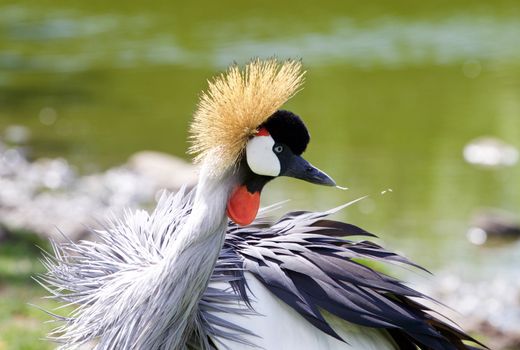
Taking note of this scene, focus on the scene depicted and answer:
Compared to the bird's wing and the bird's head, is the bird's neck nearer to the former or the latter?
the bird's head

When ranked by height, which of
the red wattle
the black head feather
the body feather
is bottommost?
the body feather

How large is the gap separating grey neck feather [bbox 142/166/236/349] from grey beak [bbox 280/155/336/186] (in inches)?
5.0

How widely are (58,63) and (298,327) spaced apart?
8209 millimetres

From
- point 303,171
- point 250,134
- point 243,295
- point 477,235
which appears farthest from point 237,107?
point 477,235

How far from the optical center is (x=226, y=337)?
2229 millimetres

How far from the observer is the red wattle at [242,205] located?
213 cm

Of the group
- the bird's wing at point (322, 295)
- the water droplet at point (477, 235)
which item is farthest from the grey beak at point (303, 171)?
the water droplet at point (477, 235)

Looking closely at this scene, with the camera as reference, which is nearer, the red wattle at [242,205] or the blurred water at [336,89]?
the red wattle at [242,205]

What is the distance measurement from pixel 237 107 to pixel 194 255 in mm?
327

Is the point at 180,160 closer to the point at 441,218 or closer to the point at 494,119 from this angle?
the point at 441,218

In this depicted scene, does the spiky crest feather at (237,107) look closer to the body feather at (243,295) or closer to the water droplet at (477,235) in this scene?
the body feather at (243,295)

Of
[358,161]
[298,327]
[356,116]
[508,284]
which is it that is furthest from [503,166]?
[298,327]

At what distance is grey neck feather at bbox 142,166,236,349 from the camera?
82.6 inches

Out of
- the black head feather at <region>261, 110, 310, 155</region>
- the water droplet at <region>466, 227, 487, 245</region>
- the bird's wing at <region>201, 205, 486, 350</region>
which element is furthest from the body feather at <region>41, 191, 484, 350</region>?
the water droplet at <region>466, 227, 487, 245</region>
